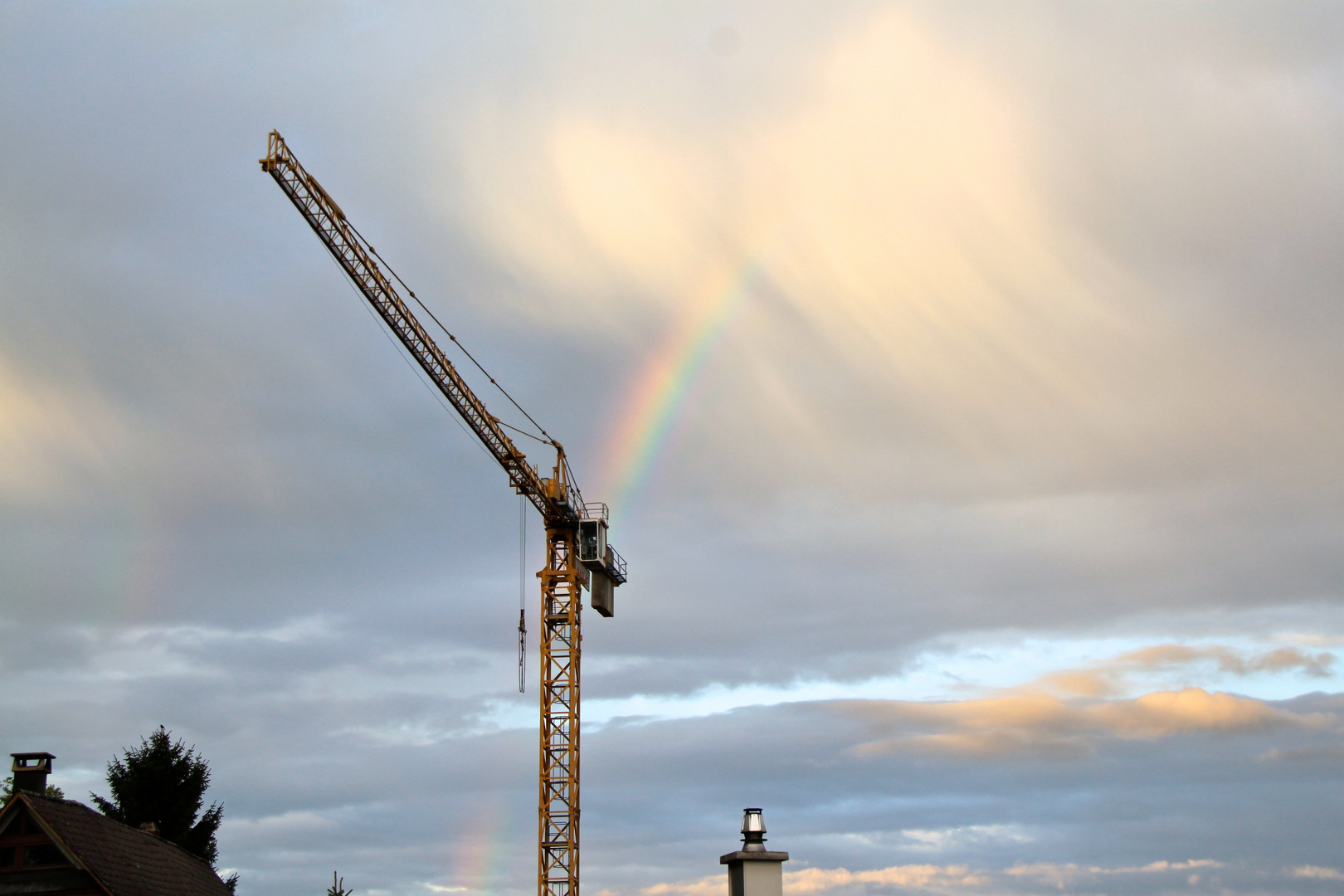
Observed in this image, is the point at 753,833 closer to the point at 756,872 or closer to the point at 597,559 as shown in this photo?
the point at 756,872

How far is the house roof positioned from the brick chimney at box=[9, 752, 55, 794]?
3.32 m

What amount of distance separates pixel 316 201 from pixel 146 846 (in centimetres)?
3860

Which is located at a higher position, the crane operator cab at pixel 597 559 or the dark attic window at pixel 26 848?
the crane operator cab at pixel 597 559

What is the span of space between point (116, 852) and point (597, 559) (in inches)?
2195

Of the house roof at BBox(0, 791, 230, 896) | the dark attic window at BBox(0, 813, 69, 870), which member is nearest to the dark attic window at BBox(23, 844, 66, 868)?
the dark attic window at BBox(0, 813, 69, 870)

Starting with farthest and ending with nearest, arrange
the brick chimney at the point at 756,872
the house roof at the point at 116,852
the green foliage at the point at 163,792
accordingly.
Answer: the green foliage at the point at 163,792, the house roof at the point at 116,852, the brick chimney at the point at 756,872

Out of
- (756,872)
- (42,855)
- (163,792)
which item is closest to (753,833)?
(756,872)

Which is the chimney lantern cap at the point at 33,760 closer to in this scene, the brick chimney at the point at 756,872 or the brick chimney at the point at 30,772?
the brick chimney at the point at 30,772

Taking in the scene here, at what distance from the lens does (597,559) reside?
95812 mm

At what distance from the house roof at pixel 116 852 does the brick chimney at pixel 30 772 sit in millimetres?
3318

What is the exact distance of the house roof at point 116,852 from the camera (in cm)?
3931

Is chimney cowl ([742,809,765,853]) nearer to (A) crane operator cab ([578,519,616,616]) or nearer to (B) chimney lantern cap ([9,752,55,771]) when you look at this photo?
(B) chimney lantern cap ([9,752,55,771])

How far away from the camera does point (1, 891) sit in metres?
39.1

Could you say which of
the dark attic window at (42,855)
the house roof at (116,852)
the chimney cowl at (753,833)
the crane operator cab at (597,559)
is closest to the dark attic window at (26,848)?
the dark attic window at (42,855)
